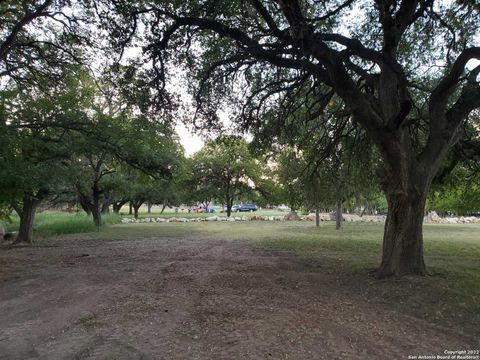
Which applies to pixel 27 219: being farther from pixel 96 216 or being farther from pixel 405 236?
pixel 405 236

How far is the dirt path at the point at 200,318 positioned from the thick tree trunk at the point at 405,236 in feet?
4.04

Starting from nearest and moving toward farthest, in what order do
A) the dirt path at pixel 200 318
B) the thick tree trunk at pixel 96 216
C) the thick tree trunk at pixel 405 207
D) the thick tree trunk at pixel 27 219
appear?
the dirt path at pixel 200 318
the thick tree trunk at pixel 405 207
the thick tree trunk at pixel 27 219
the thick tree trunk at pixel 96 216

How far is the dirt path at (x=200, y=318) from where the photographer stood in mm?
4238

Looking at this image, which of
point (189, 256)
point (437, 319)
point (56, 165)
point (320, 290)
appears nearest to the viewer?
point (437, 319)

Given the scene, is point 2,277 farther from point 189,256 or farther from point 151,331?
point 151,331

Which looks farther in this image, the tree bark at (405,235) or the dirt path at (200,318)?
the tree bark at (405,235)

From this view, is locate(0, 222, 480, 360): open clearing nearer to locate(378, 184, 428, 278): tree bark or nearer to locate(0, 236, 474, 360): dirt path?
locate(0, 236, 474, 360): dirt path

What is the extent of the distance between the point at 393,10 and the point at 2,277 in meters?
10.3

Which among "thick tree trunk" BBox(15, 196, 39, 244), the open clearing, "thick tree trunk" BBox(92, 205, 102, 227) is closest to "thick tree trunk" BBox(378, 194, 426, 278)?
the open clearing

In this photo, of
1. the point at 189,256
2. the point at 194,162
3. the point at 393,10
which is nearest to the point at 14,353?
the point at 189,256

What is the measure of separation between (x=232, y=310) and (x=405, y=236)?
159 inches

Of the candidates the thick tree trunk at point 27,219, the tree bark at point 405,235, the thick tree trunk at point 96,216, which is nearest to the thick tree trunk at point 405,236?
the tree bark at point 405,235

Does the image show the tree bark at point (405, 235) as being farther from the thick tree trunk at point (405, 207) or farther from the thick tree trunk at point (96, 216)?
the thick tree trunk at point (96, 216)

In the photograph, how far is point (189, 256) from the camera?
11695 millimetres
